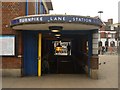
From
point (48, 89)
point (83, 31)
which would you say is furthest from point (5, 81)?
point (83, 31)

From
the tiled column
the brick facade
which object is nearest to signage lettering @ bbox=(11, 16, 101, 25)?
the brick facade

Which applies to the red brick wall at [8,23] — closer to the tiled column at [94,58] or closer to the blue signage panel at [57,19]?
the blue signage panel at [57,19]

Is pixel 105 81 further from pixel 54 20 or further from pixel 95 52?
pixel 54 20

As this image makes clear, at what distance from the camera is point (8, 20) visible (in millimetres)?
18109

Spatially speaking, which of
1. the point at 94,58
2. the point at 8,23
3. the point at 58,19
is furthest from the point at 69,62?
the point at 58,19

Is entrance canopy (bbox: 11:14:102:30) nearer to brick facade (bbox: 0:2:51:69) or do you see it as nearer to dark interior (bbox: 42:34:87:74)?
brick facade (bbox: 0:2:51:69)

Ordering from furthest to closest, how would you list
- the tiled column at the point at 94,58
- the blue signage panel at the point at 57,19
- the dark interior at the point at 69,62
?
the dark interior at the point at 69,62, the tiled column at the point at 94,58, the blue signage panel at the point at 57,19

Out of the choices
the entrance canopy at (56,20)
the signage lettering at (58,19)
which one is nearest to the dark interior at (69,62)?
the entrance canopy at (56,20)

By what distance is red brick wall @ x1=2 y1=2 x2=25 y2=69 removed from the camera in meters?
18.0

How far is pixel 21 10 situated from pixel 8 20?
93 cm

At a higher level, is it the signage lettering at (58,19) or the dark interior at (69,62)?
the signage lettering at (58,19)

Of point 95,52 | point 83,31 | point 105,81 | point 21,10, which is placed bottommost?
point 105,81

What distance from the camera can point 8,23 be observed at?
18062 mm

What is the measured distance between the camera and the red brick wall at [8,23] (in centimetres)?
1796
